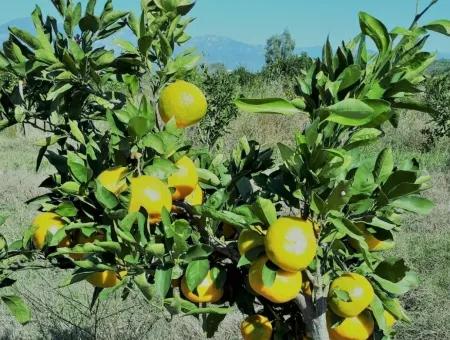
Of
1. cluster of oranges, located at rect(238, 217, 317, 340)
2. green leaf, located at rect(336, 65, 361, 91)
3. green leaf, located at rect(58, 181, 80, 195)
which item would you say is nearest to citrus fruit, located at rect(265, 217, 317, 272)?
cluster of oranges, located at rect(238, 217, 317, 340)

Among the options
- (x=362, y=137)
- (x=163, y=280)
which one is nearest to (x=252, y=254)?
(x=163, y=280)

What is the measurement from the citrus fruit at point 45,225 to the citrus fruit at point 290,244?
1.22 ft

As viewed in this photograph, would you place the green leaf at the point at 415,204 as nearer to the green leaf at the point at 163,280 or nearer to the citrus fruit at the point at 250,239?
the citrus fruit at the point at 250,239

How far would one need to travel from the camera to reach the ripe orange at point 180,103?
3.25ft

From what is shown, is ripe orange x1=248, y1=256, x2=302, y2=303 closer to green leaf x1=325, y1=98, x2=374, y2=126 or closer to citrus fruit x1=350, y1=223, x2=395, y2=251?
citrus fruit x1=350, y1=223, x2=395, y2=251

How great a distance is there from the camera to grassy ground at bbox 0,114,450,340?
2520 mm

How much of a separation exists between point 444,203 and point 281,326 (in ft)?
13.9

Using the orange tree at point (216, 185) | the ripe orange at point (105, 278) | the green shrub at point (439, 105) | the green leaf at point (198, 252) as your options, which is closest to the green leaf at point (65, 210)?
the orange tree at point (216, 185)

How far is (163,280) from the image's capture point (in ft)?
2.95

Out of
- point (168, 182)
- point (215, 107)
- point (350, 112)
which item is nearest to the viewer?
point (350, 112)

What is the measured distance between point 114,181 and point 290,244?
0.29m

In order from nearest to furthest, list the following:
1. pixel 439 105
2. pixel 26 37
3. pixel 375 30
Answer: pixel 375 30
pixel 26 37
pixel 439 105

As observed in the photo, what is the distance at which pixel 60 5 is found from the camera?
110 cm

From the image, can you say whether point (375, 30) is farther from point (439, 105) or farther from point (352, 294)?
point (439, 105)
